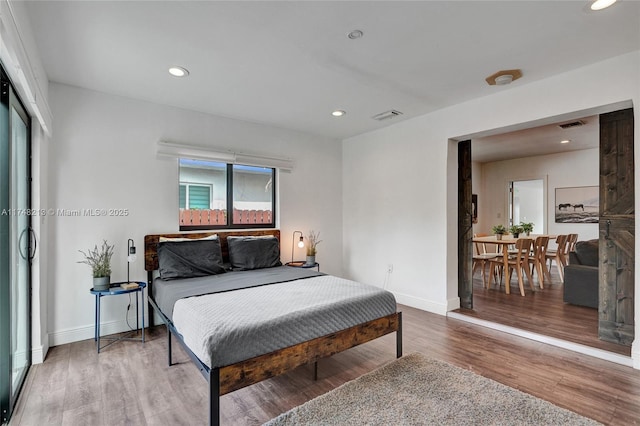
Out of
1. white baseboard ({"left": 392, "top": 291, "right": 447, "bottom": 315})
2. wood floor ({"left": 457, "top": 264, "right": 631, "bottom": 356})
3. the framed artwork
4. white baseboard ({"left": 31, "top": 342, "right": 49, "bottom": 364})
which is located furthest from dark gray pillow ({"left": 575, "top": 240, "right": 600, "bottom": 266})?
white baseboard ({"left": 31, "top": 342, "right": 49, "bottom": 364})

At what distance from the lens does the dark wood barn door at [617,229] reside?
2.90m

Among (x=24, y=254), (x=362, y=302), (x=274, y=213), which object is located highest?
(x=274, y=213)

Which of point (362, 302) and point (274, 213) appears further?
point (274, 213)

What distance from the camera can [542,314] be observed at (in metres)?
3.80

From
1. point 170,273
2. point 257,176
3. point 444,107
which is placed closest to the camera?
point 170,273

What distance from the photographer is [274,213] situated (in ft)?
15.5

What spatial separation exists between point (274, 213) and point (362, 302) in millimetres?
2525

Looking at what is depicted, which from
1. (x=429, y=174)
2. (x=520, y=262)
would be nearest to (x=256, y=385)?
(x=429, y=174)

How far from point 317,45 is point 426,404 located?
8.61 ft

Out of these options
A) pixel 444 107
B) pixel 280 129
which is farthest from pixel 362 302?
pixel 280 129

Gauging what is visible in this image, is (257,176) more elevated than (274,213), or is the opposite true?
(257,176)

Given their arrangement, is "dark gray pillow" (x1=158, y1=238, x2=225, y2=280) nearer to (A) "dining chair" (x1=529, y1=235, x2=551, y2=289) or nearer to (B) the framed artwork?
(A) "dining chair" (x1=529, y1=235, x2=551, y2=289)

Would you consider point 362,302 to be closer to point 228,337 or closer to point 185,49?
point 228,337

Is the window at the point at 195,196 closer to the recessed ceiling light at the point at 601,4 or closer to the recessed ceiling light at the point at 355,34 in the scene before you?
the recessed ceiling light at the point at 355,34
